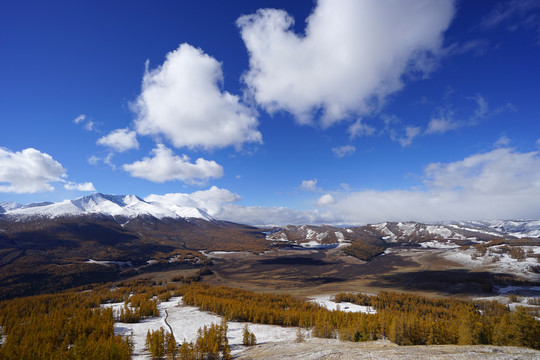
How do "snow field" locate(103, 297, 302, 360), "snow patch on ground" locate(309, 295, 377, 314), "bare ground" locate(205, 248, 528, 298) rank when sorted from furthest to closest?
"bare ground" locate(205, 248, 528, 298), "snow patch on ground" locate(309, 295, 377, 314), "snow field" locate(103, 297, 302, 360)

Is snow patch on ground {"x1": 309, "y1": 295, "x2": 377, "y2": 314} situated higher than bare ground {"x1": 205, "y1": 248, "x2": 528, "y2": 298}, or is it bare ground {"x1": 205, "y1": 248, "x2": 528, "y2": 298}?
snow patch on ground {"x1": 309, "y1": 295, "x2": 377, "y2": 314}

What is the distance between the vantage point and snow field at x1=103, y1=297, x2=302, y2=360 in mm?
56812

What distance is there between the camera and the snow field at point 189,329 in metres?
56.8

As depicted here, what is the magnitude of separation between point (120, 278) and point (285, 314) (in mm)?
164605

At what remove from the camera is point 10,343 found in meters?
52.0

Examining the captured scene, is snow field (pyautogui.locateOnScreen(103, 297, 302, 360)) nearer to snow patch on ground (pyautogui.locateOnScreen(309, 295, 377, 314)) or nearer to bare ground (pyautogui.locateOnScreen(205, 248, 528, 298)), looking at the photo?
snow patch on ground (pyautogui.locateOnScreen(309, 295, 377, 314))

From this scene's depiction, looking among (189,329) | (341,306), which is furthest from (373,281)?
(189,329)

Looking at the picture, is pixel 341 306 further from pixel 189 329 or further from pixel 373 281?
pixel 373 281

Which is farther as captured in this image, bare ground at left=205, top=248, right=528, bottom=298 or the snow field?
bare ground at left=205, top=248, right=528, bottom=298

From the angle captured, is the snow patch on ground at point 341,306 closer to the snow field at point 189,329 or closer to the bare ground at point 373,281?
the bare ground at point 373,281

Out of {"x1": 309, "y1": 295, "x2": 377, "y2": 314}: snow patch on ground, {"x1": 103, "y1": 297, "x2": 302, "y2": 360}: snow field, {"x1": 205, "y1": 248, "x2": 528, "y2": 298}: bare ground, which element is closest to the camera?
{"x1": 103, "y1": 297, "x2": 302, "y2": 360}: snow field

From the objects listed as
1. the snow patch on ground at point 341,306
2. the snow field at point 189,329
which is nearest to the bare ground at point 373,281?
the snow patch on ground at point 341,306

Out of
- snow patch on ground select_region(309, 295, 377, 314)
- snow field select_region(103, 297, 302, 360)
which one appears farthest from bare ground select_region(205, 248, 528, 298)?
snow field select_region(103, 297, 302, 360)

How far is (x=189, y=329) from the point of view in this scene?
68000mm
